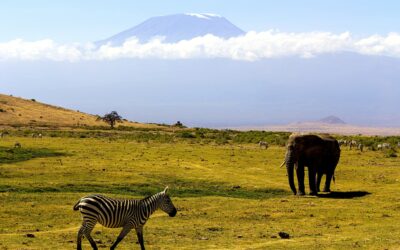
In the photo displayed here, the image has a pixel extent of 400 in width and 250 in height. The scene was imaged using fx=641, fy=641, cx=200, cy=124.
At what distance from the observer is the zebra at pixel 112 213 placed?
21609mm

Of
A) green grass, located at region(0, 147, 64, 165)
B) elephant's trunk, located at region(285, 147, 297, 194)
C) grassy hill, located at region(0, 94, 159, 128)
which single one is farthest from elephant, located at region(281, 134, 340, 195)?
grassy hill, located at region(0, 94, 159, 128)

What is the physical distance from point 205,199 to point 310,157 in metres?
8.18

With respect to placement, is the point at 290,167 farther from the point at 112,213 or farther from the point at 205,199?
the point at 112,213

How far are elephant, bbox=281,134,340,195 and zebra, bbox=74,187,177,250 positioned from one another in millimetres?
19893

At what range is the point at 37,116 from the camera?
414ft

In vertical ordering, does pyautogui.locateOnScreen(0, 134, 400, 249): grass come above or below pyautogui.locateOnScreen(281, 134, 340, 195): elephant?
below

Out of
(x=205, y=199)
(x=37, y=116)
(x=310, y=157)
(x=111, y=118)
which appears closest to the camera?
(x=205, y=199)

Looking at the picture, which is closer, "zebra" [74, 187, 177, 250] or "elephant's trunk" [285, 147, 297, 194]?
"zebra" [74, 187, 177, 250]

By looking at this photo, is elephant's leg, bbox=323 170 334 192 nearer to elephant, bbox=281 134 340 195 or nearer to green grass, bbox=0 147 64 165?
elephant, bbox=281 134 340 195

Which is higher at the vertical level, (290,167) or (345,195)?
(290,167)

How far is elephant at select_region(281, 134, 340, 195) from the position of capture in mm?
41469

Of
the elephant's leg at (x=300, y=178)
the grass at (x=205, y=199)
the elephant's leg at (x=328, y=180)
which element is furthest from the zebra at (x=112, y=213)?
the elephant's leg at (x=328, y=180)

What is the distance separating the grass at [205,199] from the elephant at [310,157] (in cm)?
140

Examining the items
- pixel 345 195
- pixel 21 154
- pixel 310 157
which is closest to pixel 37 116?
pixel 21 154
